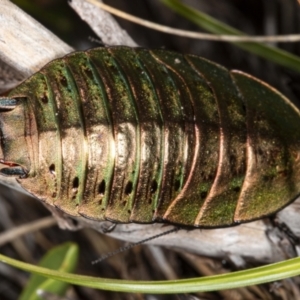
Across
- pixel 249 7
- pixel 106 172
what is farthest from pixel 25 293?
pixel 249 7

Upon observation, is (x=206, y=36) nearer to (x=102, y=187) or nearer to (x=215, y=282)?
(x=102, y=187)

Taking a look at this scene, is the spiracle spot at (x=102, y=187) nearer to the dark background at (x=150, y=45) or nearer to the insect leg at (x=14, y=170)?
the insect leg at (x=14, y=170)

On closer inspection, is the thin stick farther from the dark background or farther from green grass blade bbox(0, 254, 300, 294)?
green grass blade bbox(0, 254, 300, 294)

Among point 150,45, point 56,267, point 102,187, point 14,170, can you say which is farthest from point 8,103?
point 150,45

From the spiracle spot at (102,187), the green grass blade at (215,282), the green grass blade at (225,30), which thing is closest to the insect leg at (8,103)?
the spiracle spot at (102,187)

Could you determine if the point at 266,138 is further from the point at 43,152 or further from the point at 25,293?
the point at 25,293

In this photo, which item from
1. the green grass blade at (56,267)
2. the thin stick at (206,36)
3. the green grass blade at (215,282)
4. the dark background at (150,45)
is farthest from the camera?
the dark background at (150,45)

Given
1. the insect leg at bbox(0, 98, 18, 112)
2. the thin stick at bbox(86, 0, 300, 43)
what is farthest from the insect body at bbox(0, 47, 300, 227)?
the thin stick at bbox(86, 0, 300, 43)
